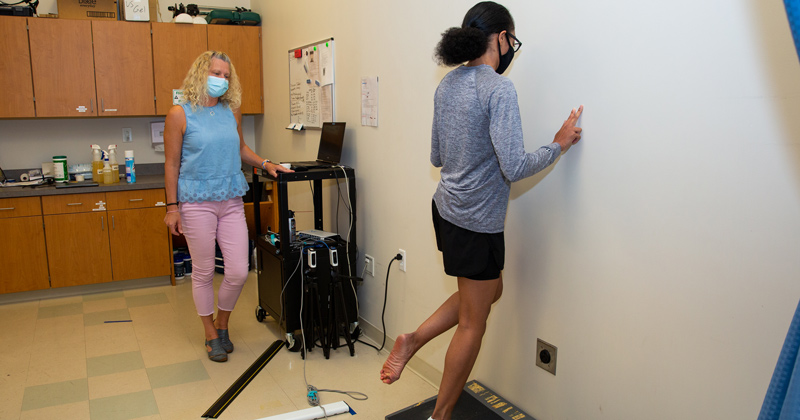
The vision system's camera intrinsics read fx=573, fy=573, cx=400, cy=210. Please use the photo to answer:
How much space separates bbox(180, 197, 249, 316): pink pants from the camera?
2840mm

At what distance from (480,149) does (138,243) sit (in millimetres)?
3143

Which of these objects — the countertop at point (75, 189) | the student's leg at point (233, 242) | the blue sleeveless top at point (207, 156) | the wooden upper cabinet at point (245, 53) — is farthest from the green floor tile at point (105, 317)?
the wooden upper cabinet at point (245, 53)

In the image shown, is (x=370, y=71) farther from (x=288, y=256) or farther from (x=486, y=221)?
(x=486, y=221)

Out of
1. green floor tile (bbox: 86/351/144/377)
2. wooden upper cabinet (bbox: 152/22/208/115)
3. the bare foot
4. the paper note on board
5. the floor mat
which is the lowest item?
green floor tile (bbox: 86/351/144/377)

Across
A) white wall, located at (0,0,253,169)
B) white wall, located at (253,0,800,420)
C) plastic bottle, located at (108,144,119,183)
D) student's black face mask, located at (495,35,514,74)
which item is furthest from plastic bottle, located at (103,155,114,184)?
student's black face mask, located at (495,35,514,74)

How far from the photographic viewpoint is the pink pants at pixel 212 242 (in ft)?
9.32

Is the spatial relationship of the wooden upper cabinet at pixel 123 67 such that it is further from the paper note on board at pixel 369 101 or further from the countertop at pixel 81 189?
the paper note on board at pixel 369 101

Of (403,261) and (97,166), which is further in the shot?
(97,166)

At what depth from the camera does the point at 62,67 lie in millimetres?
4023

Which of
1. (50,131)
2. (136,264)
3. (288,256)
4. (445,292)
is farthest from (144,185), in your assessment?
(445,292)

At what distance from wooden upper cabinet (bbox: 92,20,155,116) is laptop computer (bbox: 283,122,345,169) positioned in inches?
67.7

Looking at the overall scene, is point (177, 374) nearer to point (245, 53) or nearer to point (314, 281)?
point (314, 281)

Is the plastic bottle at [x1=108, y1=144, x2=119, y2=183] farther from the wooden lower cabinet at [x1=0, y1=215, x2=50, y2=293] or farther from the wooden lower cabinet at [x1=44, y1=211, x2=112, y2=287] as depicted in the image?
the wooden lower cabinet at [x1=0, y1=215, x2=50, y2=293]

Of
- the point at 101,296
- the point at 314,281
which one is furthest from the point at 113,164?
the point at 314,281
